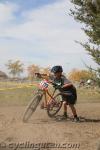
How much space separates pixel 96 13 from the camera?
13633mm

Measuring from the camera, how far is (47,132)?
407 inches

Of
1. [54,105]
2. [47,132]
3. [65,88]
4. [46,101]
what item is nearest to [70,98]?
[65,88]

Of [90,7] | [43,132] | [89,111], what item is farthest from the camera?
[89,111]

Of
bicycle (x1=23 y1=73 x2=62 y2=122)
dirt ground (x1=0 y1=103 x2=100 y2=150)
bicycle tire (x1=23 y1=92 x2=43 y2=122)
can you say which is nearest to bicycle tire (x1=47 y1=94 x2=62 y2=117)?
bicycle (x1=23 y1=73 x2=62 y2=122)

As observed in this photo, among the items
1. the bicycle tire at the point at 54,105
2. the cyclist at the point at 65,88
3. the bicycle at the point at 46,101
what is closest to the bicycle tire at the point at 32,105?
the bicycle at the point at 46,101

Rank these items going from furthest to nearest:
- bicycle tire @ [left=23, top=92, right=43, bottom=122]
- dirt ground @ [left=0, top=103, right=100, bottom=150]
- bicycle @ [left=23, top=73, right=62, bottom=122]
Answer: bicycle @ [left=23, top=73, right=62, bottom=122], bicycle tire @ [left=23, top=92, right=43, bottom=122], dirt ground @ [left=0, top=103, right=100, bottom=150]

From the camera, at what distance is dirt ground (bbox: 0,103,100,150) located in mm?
8914

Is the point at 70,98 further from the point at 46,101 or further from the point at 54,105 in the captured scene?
the point at 46,101

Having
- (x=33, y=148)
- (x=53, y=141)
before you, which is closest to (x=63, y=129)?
(x=53, y=141)

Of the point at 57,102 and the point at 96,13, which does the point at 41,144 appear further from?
the point at 96,13

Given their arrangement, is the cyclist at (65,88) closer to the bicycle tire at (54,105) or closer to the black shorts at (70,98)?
the black shorts at (70,98)

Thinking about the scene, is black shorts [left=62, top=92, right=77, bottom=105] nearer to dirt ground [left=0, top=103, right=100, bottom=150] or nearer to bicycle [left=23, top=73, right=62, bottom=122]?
bicycle [left=23, top=73, right=62, bottom=122]

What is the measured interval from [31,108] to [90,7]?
3666mm

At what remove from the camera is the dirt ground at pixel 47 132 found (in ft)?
29.2
